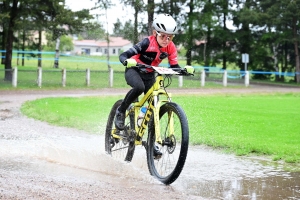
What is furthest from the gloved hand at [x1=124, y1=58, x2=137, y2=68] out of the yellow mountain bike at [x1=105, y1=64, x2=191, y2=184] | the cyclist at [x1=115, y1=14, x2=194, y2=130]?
the yellow mountain bike at [x1=105, y1=64, x2=191, y2=184]

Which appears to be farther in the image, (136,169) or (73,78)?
(73,78)

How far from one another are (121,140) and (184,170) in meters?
1.17

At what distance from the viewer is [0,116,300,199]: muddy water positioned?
7.03 m

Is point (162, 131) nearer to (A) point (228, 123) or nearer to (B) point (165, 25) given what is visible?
(B) point (165, 25)

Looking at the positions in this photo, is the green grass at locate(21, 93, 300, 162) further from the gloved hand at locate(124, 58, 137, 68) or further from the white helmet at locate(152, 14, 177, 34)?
the gloved hand at locate(124, 58, 137, 68)

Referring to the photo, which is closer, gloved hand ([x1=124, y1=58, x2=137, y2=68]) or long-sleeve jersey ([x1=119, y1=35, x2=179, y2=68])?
gloved hand ([x1=124, y1=58, x2=137, y2=68])

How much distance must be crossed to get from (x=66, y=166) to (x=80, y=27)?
2452cm

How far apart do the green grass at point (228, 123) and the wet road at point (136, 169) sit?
631 millimetres

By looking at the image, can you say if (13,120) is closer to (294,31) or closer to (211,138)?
(211,138)

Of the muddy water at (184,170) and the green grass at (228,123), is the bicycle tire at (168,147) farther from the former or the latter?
the green grass at (228,123)

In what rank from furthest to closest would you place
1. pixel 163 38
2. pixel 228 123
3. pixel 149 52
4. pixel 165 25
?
pixel 228 123, pixel 149 52, pixel 163 38, pixel 165 25

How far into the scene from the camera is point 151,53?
26.2 ft

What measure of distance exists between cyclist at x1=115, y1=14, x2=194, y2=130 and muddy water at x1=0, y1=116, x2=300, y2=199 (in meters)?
1.21

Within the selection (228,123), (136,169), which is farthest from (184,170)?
(228,123)
